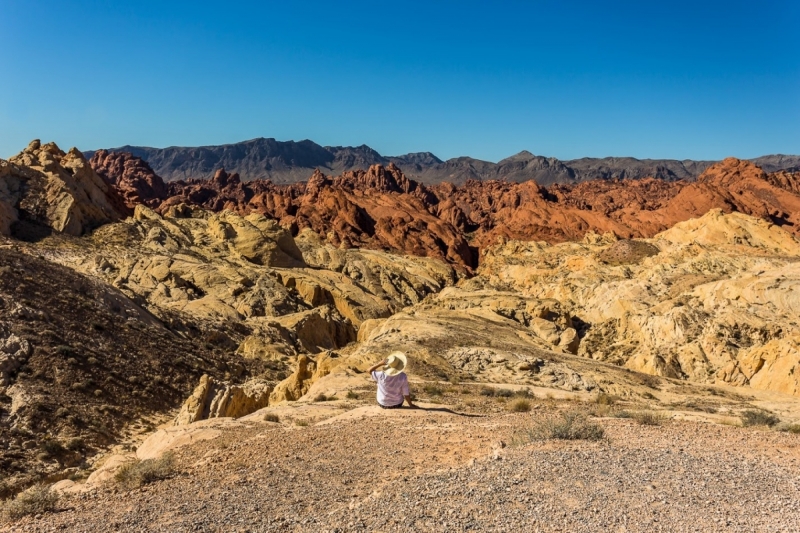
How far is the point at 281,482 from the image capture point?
782 centimetres

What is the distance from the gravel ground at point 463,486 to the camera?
6184mm

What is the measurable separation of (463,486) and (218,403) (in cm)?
1169

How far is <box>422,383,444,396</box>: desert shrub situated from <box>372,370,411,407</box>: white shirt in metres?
4.12

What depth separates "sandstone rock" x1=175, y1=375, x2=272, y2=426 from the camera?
1686 centimetres

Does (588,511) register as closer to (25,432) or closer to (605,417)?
(605,417)

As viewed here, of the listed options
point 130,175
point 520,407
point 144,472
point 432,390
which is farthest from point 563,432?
point 130,175

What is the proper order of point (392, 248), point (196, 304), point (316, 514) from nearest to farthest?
point (316, 514)
point (196, 304)
point (392, 248)

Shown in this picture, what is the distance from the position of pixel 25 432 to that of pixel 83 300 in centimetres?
1028

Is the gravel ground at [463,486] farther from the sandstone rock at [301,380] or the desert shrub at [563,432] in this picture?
the sandstone rock at [301,380]

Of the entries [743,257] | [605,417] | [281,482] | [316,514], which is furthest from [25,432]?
[743,257]

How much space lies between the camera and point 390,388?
1194 centimetres

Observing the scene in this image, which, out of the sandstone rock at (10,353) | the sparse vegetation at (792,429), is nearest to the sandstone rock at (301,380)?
the sandstone rock at (10,353)

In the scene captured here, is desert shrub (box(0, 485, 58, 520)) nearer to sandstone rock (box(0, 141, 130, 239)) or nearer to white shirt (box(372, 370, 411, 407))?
white shirt (box(372, 370, 411, 407))

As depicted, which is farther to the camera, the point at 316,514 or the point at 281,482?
the point at 281,482
